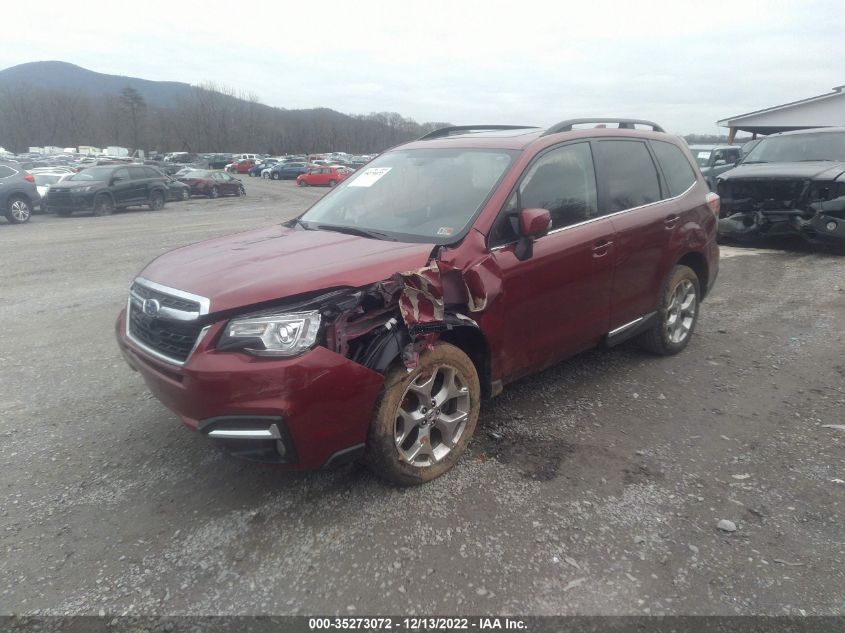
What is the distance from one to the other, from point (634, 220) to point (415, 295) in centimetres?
221

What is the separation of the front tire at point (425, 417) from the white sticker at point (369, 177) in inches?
63.9

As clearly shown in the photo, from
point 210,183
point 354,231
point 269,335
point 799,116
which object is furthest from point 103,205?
point 799,116

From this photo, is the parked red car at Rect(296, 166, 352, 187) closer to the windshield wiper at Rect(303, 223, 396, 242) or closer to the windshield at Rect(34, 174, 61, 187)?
the windshield at Rect(34, 174, 61, 187)

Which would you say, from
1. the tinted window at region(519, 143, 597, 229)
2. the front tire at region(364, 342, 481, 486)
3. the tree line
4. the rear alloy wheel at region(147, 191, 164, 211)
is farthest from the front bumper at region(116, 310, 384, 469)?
the tree line

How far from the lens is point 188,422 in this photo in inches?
107

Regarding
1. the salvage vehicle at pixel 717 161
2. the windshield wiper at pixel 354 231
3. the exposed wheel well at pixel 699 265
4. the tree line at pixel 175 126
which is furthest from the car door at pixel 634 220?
the tree line at pixel 175 126

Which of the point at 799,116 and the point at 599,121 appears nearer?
the point at 599,121

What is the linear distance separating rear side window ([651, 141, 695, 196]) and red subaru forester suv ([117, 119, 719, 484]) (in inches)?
1.8

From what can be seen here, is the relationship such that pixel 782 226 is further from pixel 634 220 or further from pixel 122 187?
pixel 122 187

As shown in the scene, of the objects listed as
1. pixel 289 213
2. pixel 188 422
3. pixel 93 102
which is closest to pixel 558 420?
pixel 188 422

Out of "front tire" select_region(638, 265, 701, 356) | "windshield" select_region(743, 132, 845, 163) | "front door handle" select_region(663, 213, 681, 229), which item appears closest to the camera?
"front door handle" select_region(663, 213, 681, 229)

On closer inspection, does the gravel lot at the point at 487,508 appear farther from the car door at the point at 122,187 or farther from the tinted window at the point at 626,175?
the car door at the point at 122,187

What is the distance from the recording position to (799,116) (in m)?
29.5

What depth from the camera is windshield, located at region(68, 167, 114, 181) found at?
19.5 m
